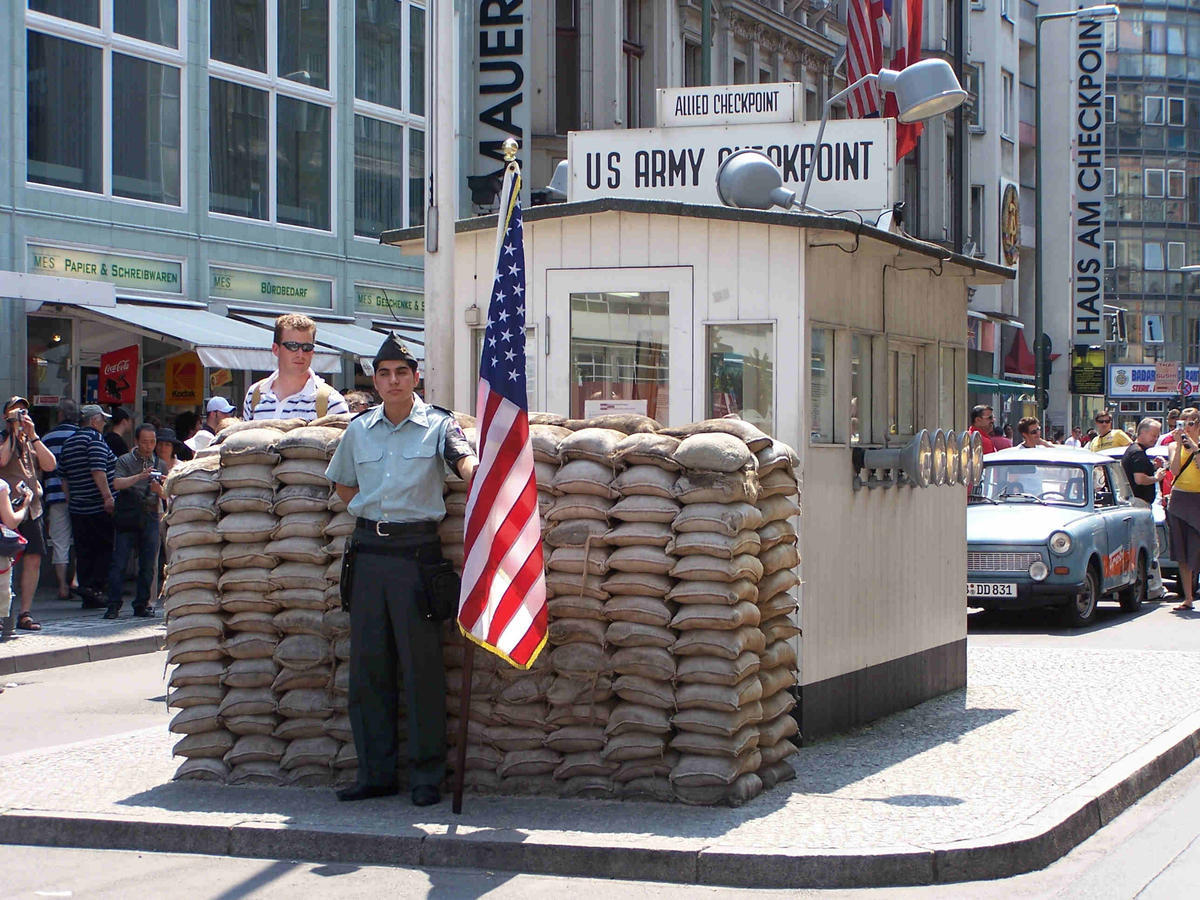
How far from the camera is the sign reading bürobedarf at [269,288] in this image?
2333cm

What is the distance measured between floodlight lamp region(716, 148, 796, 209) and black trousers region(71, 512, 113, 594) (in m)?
9.12

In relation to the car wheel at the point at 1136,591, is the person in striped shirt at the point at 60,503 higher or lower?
higher

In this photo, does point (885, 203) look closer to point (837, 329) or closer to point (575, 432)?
point (837, 329)

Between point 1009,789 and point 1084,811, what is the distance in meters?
0.45

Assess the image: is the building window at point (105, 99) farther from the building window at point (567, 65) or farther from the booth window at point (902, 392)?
the booth window at point (902, 392)

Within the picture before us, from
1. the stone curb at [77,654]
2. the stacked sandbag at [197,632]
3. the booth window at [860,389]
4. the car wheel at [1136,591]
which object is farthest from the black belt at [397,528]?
the car wheel at [1136,591]

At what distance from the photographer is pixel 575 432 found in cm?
761

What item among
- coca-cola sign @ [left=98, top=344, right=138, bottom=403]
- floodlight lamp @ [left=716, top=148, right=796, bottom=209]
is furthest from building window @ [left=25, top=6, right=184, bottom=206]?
floodlight lamp @ [left=716, top=148, right=796, bottom=209]

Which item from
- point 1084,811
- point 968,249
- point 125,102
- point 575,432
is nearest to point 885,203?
point 575,432

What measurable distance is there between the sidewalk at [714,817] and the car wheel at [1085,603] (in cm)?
676

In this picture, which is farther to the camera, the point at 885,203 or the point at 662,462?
the point at 885,203

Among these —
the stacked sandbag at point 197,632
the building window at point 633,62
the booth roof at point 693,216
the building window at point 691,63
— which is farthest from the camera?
the building window at point 691,63

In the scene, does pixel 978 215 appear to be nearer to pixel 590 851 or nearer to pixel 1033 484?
pixel 1033 484

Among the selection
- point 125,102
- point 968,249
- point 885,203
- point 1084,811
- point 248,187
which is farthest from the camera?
point 968,249
